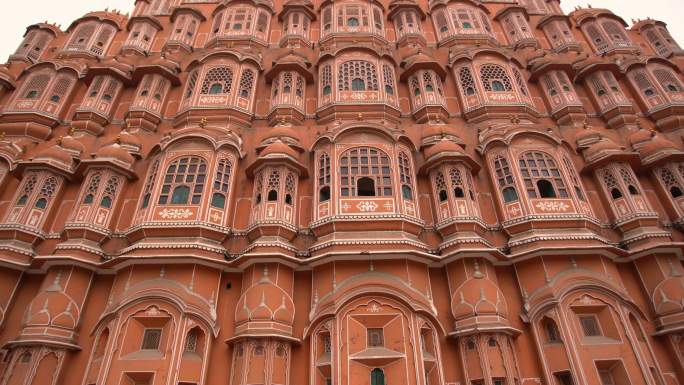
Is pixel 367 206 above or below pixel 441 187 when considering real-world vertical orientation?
below

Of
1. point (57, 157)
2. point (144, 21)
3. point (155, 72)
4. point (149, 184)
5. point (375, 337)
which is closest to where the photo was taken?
point (375, 337)

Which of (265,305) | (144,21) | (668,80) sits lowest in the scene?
(265,305)

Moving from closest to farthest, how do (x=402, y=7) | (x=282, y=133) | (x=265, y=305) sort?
1. (x=265, y=305)
2. (x=282, y=133)
3. (x=402, y=7)

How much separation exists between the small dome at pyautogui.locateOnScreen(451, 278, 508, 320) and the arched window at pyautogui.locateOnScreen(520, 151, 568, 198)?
389cm

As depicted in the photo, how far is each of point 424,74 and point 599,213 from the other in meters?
9.55

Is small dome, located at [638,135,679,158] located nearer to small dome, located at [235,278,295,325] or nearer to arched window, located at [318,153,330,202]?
arched window, located at [318,153,330,202]

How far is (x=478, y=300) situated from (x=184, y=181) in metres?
10.4

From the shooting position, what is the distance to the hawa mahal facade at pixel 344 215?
12.0m

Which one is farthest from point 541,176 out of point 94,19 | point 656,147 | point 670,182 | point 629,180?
point 94,19

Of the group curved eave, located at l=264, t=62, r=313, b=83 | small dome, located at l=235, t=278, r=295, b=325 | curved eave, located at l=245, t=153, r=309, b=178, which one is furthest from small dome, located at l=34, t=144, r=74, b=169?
curved eave, located at l=264, t=62, r=313, b=83

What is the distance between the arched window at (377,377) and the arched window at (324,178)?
577 centimetres

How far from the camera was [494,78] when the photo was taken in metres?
19.8

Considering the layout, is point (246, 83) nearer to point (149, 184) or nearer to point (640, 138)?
point (149, 184)

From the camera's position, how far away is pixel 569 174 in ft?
50.2
